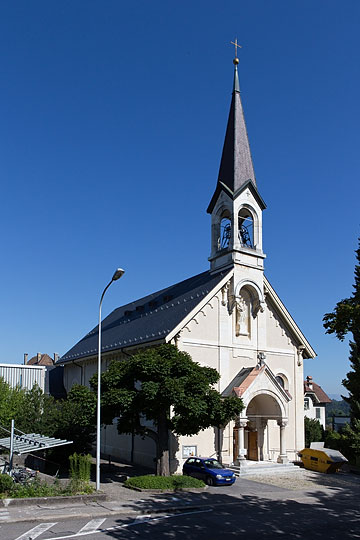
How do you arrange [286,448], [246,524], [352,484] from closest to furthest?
[246,524] < [352,484] < [286,448]

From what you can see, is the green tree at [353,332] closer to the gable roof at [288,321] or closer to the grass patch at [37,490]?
the gable roof at [288,321]

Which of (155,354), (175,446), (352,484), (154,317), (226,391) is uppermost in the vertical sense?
(154,317)

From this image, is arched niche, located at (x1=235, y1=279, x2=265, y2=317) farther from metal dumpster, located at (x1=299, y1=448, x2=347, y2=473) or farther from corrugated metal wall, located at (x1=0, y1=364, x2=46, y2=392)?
corrugated metal wall, located at (x1=0, y1=364, x2=46, y2=392)

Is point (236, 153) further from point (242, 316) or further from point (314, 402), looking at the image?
point (314, 402)

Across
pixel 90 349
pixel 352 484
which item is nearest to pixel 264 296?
pixel 352 484

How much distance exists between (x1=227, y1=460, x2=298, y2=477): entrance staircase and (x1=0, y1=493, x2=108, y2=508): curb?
11.3 m

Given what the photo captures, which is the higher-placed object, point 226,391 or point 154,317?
point 154,317

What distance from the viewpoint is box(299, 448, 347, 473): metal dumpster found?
33.2 m

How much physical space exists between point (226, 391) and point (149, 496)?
436 inches

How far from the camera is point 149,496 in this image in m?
23.0

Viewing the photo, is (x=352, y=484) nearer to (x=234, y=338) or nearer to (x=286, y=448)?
(x=286, y=448)

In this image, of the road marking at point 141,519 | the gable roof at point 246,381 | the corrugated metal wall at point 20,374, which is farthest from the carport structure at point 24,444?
the corrugated metal wall at point 20,374

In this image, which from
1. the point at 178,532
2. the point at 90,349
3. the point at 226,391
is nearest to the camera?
the point at 178,532

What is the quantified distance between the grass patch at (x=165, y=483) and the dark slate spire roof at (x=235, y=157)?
62.2 ft
